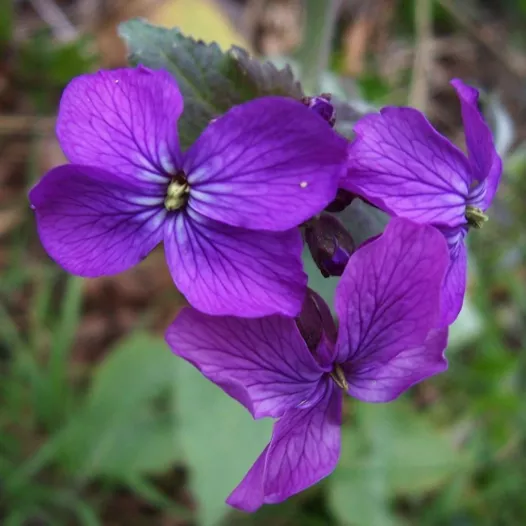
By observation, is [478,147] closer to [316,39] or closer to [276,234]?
[276,234]

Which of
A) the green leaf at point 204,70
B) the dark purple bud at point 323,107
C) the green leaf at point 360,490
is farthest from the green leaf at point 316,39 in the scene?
the green leaf at point 360,490

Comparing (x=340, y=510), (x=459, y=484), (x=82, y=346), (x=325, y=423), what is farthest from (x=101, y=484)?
(x=325, y=423)

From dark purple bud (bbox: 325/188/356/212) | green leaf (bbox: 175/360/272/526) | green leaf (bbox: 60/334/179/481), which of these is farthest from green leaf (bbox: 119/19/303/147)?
green leaf (bbox: 60/334/179/481)

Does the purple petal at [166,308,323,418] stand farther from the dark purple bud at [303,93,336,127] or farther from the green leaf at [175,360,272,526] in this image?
the green leaf at [175,360,272,526]

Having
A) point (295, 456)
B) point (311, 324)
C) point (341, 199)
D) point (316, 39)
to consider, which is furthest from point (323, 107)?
point (316, 39)

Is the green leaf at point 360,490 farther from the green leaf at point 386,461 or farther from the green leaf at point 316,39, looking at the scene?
the green leaf at point 316,39
